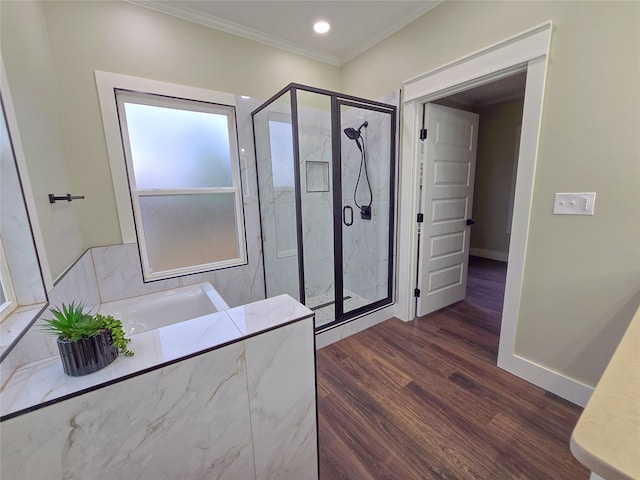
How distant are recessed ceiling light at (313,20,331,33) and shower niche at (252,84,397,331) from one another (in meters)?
0.65

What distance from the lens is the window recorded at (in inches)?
82.0

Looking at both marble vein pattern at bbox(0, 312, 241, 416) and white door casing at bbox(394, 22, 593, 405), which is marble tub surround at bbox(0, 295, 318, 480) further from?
white door casing at bbox(394, 22, 593, 405)

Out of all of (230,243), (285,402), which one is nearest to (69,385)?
(285,402)

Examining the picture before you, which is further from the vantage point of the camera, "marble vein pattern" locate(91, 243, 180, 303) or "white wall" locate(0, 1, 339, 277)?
"marble vein pattern" locate(91, 243, 180, 303)

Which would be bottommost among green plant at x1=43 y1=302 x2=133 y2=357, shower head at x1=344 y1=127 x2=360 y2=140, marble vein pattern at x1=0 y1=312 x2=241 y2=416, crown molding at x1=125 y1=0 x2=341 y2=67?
marble vein pattern at x1=0 y1=312 x2=241 y2=416

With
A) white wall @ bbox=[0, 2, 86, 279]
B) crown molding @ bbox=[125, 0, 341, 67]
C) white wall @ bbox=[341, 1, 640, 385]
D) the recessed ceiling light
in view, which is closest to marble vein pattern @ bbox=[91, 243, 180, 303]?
white wall @ bbox=[0, 2, 86, 279]

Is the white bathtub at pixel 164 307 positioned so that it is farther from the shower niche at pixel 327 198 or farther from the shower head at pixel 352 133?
the shower head at pixel 352 133

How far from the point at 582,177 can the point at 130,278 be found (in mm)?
3142

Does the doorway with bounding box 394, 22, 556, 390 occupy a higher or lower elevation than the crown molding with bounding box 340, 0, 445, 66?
lower

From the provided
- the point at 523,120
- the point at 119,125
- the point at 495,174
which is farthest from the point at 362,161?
the point at 495,174

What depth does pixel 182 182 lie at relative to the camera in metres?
2.26

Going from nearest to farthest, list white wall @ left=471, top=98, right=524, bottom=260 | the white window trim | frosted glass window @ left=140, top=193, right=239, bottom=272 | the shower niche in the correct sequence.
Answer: the white window trim → frosted glass window @ left=140, top=193, right=239, bottom=272 → the shower niche → white wall @ left=471, top=98, right=524, bottom=260

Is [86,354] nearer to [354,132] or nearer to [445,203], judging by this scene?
[354,132]

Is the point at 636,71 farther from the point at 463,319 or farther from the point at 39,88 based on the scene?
the point at 39,88
